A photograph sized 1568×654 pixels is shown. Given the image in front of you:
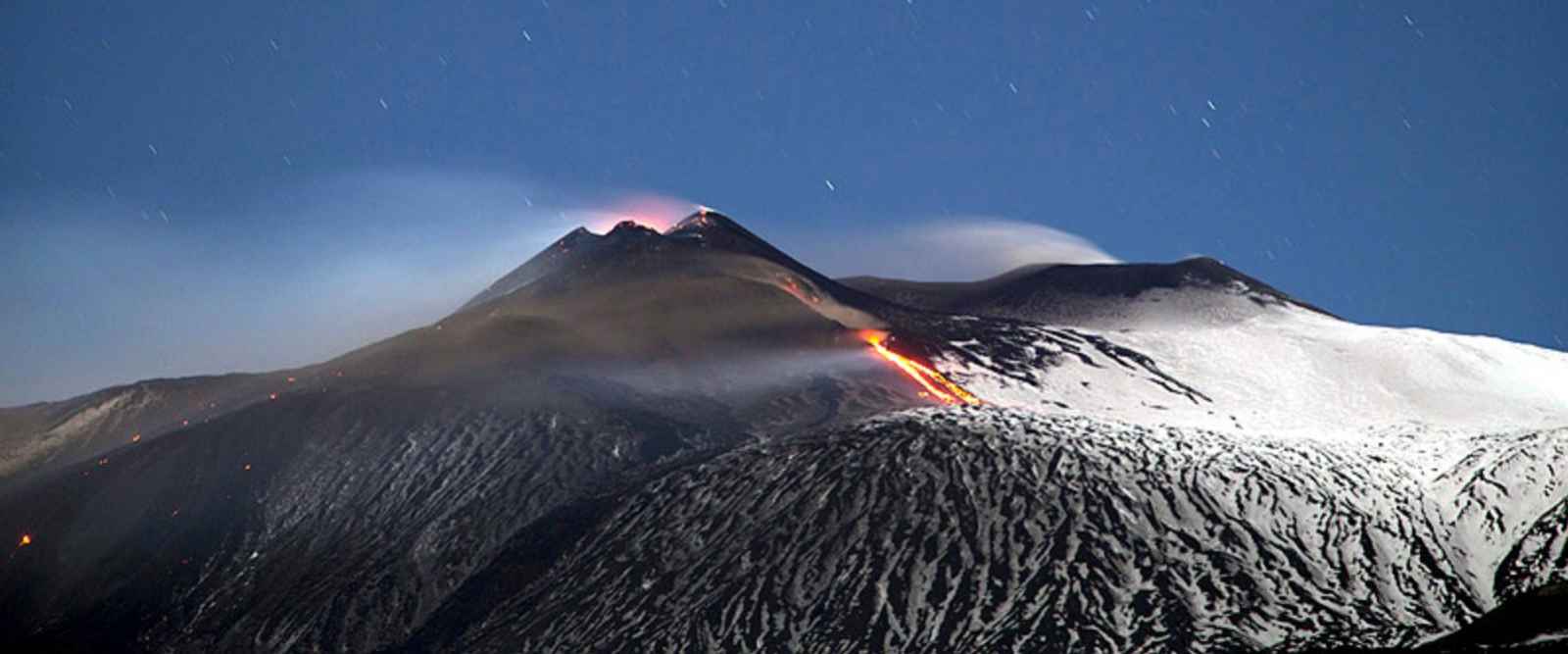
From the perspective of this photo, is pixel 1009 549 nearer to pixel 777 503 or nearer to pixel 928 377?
pixel 777 503

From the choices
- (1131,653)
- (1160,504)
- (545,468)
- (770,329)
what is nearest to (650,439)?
(545,468)

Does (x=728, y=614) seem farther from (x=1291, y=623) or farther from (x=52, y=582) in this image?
(x=52, y=582)

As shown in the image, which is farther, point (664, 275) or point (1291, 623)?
point (664, 275)

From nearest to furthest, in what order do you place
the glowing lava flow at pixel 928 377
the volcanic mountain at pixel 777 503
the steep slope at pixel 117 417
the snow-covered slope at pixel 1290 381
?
the volcanic mountain at pixel 777 503 < the glowing lava flow at pixel 928 377 < the snow-covered slope at pixel 1290 381 < the steep slope at pixel 117 417

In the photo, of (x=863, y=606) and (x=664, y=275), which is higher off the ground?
(x=664, y=275)

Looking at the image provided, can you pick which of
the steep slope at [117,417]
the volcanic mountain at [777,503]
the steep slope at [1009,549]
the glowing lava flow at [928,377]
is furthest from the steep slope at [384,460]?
the steep slope at [1009,549]

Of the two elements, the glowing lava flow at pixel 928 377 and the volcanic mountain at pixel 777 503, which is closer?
the volcanic mountain at pixel 777 503

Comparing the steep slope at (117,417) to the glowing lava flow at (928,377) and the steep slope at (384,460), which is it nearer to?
the steep slope at (384,460)

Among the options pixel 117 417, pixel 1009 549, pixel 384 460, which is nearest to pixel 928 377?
pixel 1009 549
